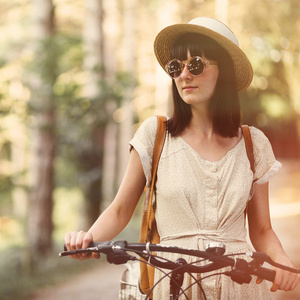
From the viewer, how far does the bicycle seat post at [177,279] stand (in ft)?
6.57

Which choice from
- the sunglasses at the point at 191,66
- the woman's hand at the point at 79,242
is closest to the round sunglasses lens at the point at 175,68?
the sunglasses at the point at 191,66

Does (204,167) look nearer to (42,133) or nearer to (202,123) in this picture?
(202,123)

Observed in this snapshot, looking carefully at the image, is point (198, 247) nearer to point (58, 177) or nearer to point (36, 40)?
point (36, 40)

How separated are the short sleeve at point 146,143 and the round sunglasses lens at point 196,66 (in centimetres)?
29

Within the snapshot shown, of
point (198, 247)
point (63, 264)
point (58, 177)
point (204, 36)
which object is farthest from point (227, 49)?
point (58, 177)

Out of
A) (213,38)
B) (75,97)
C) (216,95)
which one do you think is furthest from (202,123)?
(75,97)

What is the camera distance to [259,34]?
690 inches

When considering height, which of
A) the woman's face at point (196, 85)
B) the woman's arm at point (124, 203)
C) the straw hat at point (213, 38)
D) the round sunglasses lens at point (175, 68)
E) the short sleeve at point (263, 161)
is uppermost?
the straw hat at point (213, 38)

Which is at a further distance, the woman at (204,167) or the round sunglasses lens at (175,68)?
the round sunglasses lens at (175,68)

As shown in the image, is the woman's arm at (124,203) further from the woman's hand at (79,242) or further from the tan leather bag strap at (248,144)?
the tan leather bag strap at (248,144)

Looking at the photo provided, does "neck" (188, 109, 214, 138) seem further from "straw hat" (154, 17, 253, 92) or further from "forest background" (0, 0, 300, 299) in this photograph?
"forest background" (0, 0, 300, 299)

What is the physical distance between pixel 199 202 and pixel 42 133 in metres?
8.51

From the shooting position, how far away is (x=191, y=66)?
8.30 ft

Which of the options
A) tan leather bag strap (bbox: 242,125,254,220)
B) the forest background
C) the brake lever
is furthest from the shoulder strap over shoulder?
the forest background
